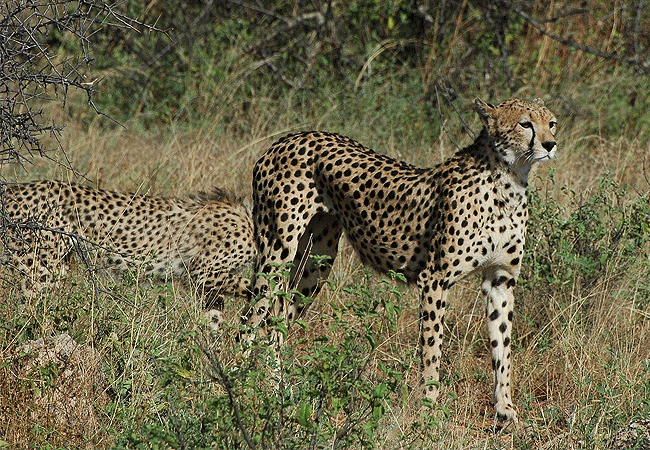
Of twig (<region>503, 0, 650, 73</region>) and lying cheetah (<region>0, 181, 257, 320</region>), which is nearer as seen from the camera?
lying cheetah (<region>0, 181, 257, 320</region>)

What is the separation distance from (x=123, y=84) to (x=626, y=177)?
4434mm

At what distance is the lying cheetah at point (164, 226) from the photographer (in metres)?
5.99

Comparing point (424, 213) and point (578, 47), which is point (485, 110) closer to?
point (424, 213)

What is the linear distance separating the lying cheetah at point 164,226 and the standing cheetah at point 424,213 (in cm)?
60

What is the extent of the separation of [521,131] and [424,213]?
0.63 m

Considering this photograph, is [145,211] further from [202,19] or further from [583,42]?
[583,42]

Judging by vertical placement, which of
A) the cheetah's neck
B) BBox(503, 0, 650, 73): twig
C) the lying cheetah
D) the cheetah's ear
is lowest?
the lying cheetah

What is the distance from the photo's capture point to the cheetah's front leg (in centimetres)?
502

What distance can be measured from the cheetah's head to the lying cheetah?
1.87m

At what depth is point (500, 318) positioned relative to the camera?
5.07 meters

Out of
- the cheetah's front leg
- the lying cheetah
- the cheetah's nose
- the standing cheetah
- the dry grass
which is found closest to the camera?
the dry grass

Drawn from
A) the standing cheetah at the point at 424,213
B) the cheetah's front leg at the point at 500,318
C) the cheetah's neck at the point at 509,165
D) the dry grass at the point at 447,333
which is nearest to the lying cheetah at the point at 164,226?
the dry grass at the point at 447,333

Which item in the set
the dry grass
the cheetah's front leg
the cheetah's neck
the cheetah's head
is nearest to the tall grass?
the dry grass

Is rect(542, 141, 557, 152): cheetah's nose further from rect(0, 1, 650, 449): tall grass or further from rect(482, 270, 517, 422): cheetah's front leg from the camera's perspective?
rect(0, 1, 650, 449): tall grass
